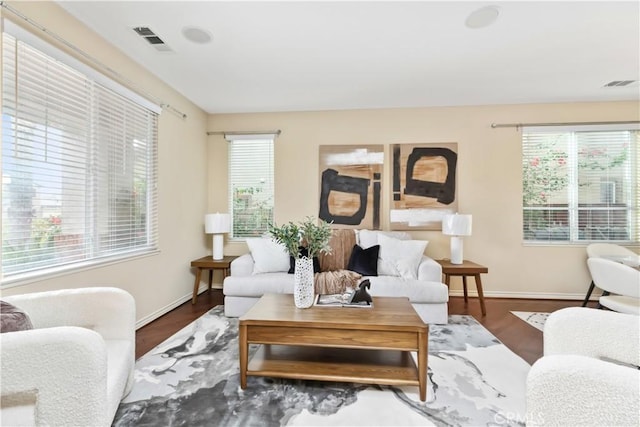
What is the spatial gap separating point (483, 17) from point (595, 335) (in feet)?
7.02

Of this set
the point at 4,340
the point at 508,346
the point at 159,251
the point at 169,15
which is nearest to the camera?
the point at 4,340

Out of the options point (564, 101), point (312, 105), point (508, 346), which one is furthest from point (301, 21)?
point (564, 101)

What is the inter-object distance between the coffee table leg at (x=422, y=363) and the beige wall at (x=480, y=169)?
2.37m

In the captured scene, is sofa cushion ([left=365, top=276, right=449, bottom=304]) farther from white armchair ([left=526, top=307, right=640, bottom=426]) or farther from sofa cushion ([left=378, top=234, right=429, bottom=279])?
white armchair ([left=526, top=307, right=640, bottom=426])

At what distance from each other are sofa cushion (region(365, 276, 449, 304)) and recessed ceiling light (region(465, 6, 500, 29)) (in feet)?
7.41

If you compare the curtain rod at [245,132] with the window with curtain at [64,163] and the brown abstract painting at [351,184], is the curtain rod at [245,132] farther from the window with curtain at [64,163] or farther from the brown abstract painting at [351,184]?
the window with curtain at [64,163]

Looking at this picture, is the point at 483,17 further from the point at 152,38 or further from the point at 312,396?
the point at 312,396

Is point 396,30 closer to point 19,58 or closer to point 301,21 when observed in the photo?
point 301,21

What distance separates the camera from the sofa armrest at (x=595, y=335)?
1045 millimetres

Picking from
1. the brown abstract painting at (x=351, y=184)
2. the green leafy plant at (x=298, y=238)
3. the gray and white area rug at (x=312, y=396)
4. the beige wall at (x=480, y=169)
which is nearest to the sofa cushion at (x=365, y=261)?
the brown abstract painting at (x=351, y=184)

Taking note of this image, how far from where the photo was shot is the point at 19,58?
176 centimetres

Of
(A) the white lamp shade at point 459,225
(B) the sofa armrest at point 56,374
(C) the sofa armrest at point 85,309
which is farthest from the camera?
(A) the white lamp shade at point 459,225

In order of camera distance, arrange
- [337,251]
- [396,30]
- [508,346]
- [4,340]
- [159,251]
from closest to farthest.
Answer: [4,340] < [396,30] < [508,346] < [159,251] < [337,251]

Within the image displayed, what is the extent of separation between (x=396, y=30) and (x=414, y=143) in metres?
1.88
